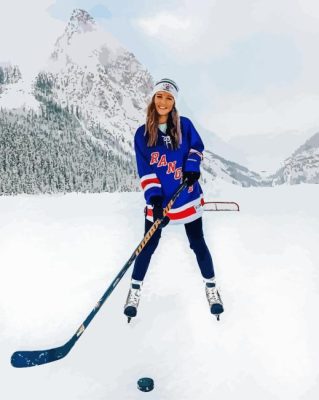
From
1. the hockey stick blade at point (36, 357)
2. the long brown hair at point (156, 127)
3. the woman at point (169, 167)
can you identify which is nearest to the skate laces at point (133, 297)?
the woman at point (169, 167)

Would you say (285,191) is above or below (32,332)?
above

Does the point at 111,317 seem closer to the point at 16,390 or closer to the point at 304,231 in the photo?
the point at 16,390

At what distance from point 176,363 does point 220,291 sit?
143cm

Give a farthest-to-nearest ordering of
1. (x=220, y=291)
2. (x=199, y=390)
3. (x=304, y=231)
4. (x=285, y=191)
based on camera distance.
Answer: (x=285, y=191) < (x=304, y=231) < (x=220, y=291) < (x=199, y=390)

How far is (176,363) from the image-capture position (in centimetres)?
344

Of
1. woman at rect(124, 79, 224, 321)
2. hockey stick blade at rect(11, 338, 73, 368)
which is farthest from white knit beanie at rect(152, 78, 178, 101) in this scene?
hockey stick blade at rect(11, 338, 73, 368)

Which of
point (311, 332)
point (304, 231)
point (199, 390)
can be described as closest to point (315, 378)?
point (311, 332)

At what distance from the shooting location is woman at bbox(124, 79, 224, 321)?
4375mm

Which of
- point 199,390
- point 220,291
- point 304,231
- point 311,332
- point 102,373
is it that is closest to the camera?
point 199,390

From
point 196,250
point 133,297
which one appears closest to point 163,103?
point 196,250

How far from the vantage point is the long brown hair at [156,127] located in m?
4.38

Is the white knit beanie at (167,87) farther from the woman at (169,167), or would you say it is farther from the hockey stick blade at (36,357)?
the hockey stick blade at (36,357)

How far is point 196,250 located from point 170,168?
2.97 ft

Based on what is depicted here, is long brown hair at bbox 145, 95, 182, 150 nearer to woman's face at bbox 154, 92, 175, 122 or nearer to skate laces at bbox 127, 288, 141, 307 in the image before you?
woman's face at bbox 154, 92, 175, 122
